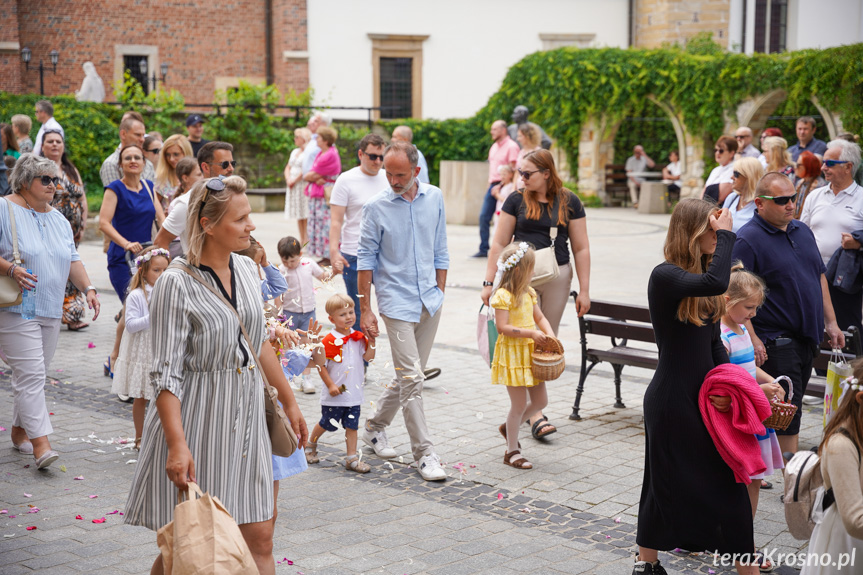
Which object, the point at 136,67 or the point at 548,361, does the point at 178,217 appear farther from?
the point at 136,67

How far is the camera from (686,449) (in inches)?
154

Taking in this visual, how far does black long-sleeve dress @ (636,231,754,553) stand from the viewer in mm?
3885

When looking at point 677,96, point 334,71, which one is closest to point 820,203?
point 677,96

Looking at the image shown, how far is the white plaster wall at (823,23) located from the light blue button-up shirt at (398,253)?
2872cm

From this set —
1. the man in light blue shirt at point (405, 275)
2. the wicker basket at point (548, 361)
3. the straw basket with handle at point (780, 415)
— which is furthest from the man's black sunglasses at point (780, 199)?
the man in light blue shirt at point (405, 275)

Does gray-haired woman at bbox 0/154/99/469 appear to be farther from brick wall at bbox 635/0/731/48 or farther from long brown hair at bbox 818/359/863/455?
brick wall at bbox 635/0/731/48

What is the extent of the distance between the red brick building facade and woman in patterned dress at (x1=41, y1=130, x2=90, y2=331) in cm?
1987

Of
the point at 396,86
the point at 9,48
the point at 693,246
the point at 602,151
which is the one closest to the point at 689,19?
the point at 602,151

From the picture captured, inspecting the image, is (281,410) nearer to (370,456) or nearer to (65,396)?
(370,456)

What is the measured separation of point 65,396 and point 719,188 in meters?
6.09

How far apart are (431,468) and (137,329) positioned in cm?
222

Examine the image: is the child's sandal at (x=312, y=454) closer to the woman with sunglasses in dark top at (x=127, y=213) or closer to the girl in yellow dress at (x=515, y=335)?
the girl in yellow dress at (x=515, y=335)

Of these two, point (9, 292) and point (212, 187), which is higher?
point (212, 187)

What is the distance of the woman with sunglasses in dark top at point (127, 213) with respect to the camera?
7509mm
